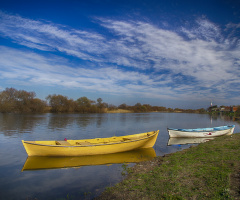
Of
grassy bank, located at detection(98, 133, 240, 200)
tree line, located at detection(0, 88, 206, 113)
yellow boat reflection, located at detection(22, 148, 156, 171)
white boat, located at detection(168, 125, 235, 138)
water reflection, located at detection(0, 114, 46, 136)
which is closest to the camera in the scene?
grassy bank, located at detection(98, 133, 240, 200)

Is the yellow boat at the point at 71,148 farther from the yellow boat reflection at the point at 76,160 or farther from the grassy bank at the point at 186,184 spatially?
the grassy bank at the point at 186,184

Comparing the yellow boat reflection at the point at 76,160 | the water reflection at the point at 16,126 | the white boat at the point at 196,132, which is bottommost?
the yellow boat reflection at the point at 76,160

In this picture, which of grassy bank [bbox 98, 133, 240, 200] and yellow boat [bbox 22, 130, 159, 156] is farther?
yellow boat [bbox 22, 130, 159, 156]

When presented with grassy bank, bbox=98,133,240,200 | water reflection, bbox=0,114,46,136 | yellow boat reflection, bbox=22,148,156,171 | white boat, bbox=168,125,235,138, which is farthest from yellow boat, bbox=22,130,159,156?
water reflection, bbox=0,114,46,136

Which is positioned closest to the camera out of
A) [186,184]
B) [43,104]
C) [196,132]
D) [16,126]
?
[186,184]

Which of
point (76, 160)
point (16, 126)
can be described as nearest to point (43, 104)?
point (16, 126)

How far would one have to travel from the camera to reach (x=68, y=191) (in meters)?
7.25

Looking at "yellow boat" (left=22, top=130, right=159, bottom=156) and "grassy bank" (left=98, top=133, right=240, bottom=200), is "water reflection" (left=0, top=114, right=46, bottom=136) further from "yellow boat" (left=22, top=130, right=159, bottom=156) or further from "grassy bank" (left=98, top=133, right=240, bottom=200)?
"grassy bank" (left=98, top=133, right=240, bottom=200)

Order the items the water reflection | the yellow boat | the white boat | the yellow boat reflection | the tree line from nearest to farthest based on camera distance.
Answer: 1. the yellow boat reflection
2. the yellow boat
3. the white boat
4. the water reflection
5. the tree line

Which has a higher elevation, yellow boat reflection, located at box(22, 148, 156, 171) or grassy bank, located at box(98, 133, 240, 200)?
grassy bank, located at box(98, 133, 240, 200)

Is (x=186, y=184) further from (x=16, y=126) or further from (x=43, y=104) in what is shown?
(x=43, y=104)

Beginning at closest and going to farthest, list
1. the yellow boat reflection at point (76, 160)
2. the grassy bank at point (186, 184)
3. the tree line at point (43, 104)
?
the grassy bank at point (186, 184) → the yellow boat reflection at point (76, 160) → the tree line at point (43, 104)

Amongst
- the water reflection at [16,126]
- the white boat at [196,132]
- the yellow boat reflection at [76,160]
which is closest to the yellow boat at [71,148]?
the yellow boat reflection at [76,160]

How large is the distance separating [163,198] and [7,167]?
9487 millimetres
